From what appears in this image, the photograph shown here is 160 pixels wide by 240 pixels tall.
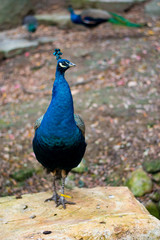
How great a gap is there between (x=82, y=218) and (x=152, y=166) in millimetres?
2618

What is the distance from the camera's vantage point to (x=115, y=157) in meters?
6.27

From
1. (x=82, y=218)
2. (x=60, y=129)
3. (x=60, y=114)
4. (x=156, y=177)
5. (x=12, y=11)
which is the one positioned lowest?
(x=156, y=177)

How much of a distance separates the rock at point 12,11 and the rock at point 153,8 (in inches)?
157

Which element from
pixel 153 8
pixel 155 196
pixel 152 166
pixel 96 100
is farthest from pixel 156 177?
pixel 153 8

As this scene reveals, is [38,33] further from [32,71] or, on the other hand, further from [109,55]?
[109,55]

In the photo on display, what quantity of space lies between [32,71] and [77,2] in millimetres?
3895

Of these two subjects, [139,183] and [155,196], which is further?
[139,183]

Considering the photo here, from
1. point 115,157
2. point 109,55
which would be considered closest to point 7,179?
point 115,157

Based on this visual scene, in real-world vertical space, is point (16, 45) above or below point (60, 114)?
below

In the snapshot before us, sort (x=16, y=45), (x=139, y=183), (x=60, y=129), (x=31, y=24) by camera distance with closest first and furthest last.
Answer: (x=60, y=129), (x=139, y=183), (x=16, y=45), (x=31, y=24)

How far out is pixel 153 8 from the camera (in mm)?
10930

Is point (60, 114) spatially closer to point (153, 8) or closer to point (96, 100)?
point (96, 100)

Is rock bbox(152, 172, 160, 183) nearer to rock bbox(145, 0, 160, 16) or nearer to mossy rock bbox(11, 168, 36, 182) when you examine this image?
mossy rock bbox(11, 168, 36, 182)

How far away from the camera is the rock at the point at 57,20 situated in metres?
10.7
